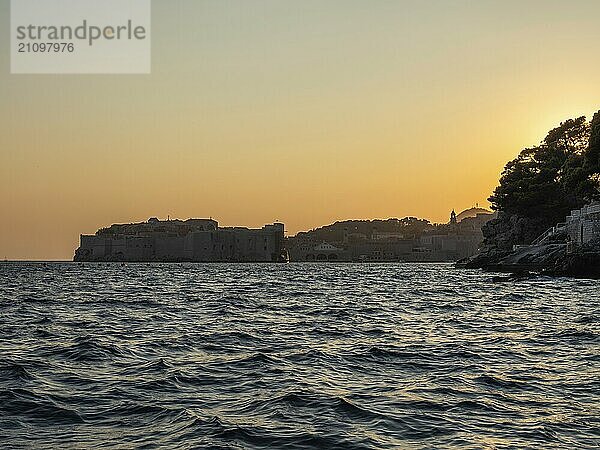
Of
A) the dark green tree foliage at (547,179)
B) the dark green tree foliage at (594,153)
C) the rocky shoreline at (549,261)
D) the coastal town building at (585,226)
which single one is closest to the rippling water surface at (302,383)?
the rocky shoreline at (549,261)

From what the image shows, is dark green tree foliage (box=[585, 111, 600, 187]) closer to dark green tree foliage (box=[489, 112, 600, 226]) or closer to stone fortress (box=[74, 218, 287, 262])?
dark green tree foliage (box=[489, 112, 600, 226])

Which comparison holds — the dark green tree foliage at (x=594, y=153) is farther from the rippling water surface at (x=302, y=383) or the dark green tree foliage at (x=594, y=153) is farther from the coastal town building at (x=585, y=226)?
the rippling water surface at (x=302, y=383)

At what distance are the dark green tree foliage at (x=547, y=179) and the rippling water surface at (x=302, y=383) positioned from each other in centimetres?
4649

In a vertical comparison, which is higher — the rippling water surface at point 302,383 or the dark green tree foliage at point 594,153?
the dark green tree foliage at point 594,153

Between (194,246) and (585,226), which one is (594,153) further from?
(194,246)

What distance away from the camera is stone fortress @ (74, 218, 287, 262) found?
175m

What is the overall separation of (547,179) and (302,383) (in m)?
68.0

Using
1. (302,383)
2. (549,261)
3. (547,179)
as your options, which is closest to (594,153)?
(549,261)

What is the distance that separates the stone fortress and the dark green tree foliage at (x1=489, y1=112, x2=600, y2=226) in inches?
3814

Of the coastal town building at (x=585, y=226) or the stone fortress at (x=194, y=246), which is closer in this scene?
the coastal town building at (x=585, y=226)

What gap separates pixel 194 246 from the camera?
581 feet

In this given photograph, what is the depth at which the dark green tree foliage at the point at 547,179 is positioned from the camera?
2785 inches

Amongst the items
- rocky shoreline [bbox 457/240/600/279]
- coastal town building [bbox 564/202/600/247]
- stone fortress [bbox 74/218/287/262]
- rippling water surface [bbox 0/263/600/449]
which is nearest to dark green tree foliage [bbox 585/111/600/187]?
coastal town building [bbox 564/202/600/247]

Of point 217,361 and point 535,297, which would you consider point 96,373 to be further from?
point 535,297
